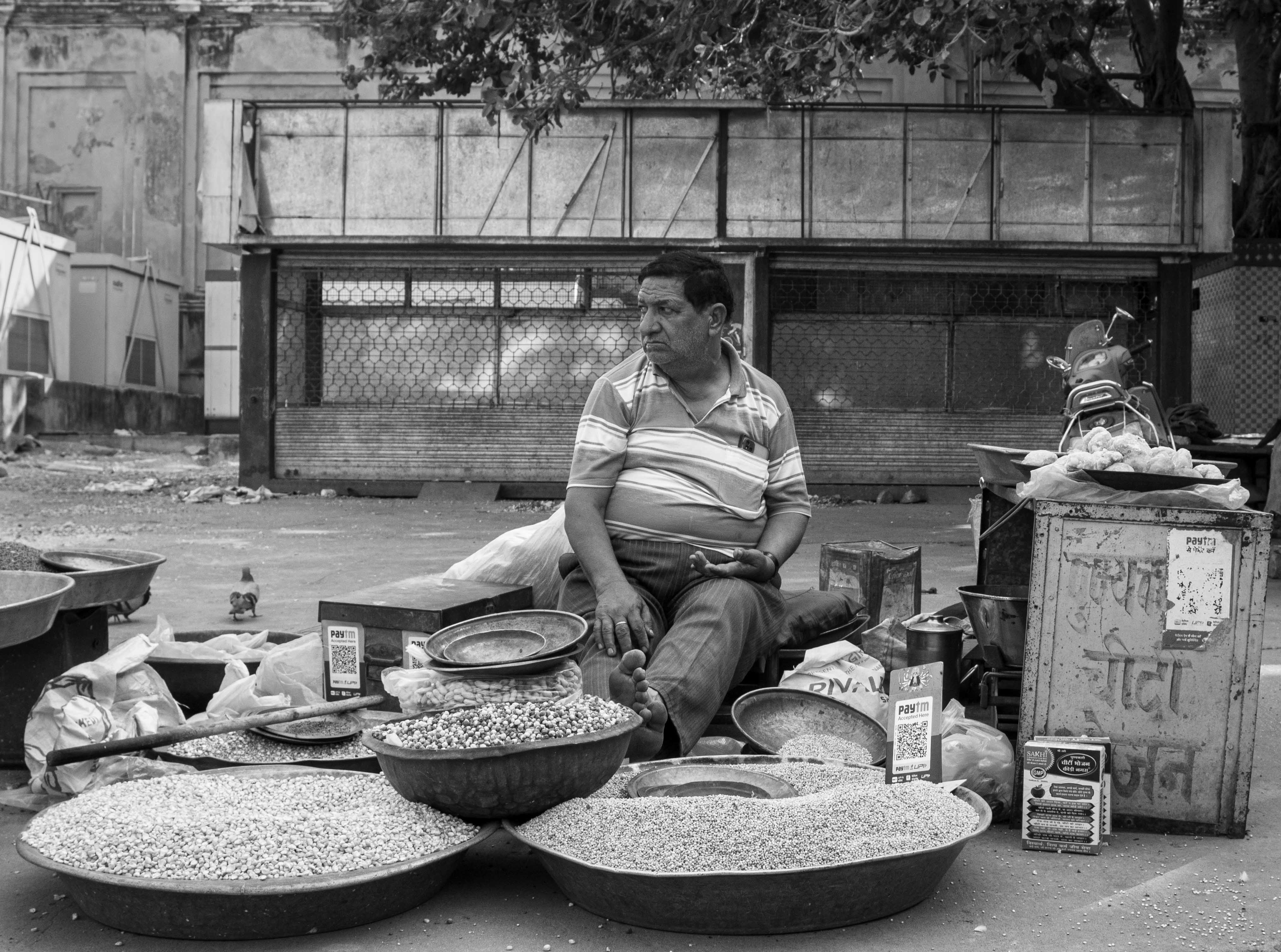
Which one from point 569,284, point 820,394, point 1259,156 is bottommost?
point 820,394

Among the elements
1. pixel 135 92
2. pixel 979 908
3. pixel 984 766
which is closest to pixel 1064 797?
pixel 984 766

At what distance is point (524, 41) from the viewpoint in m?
11.7

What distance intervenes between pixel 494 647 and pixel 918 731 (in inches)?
47.5

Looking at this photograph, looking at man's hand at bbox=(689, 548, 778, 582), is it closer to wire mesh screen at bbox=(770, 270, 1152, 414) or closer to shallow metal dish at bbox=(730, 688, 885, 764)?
shallow metal dish at bbox=(730, 688, 885, 764)

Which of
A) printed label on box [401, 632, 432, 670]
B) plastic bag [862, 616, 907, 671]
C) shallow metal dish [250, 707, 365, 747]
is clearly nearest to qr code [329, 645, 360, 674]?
printed label on box [401, 632, 432, 670]

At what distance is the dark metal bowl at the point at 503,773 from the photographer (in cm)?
278

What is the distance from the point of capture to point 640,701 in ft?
11.0

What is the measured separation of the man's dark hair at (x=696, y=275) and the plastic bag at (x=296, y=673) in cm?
165

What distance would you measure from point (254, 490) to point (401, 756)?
1063 centimetres

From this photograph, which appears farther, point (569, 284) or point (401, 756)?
point (569, 284)

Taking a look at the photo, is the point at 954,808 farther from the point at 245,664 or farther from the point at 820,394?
the point at 820,394

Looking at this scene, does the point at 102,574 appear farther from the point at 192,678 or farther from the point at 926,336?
the point at 926,336

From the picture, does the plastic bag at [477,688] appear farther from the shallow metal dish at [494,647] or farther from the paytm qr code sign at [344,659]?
the paytm qr code sign at [344,659]

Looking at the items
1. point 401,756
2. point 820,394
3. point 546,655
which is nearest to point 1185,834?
point 546,655
